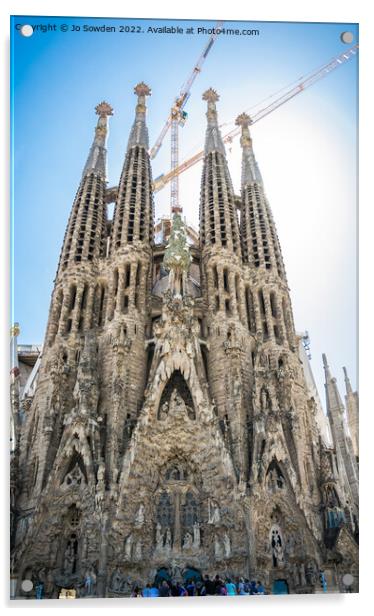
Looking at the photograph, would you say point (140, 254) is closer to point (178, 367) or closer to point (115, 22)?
point (178, 367)

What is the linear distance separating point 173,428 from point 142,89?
36.0 ft

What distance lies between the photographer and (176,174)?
35.0 metres

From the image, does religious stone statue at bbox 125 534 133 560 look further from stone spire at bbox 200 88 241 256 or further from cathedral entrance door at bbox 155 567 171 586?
stone spire at bbox 200 88 241 256

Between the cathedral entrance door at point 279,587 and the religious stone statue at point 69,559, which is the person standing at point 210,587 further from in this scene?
the religious stone statue at point 69,559

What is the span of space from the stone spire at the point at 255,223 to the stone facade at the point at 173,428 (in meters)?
0.11

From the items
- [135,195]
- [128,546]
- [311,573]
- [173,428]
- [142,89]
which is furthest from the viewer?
[135,195]

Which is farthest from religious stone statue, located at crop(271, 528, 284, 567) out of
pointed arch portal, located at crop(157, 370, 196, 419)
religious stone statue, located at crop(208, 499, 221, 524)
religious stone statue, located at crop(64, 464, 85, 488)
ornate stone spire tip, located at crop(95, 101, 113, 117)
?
ornate stone spire tip, located at crop(95, 101, 113, 117)

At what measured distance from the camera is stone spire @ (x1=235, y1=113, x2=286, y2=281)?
1018 inches

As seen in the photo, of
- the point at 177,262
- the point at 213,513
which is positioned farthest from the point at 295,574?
the point at 177,262

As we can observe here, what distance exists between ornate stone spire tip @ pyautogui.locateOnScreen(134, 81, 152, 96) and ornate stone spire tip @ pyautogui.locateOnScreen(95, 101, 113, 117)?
3.41 feet

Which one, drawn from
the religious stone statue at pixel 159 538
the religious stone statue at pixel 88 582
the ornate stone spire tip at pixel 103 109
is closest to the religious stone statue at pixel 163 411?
the religious stone statue at pixel 159 538

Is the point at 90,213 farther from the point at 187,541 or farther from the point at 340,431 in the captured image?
the point at 187,541

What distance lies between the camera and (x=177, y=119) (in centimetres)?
2525

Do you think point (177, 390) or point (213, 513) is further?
point (177, 390)
